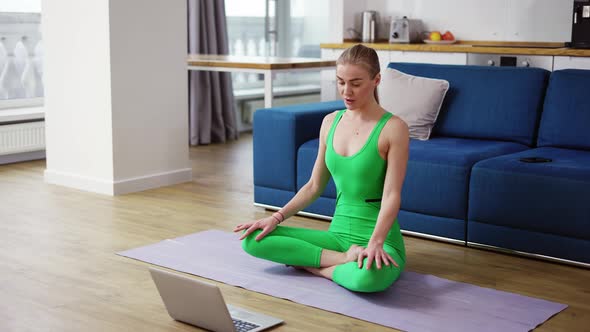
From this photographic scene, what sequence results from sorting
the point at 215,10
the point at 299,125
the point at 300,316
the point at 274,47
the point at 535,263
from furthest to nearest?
1. the point at 274,47
2. the point at 215,10
3. the point at 299,125
4. the point at 535,263
5. the point at 300,316

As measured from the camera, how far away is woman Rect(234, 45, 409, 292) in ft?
9.20

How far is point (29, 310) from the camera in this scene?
269 cm

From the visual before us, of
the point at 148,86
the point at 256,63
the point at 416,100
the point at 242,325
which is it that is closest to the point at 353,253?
the point at 242,325

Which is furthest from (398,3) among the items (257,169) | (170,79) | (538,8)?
(257,169)

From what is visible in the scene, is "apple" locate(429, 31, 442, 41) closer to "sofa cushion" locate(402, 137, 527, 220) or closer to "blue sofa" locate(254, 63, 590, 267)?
"blue sofa" locate(254, 63, 590, 267)

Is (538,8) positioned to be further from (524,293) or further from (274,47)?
(524,293)

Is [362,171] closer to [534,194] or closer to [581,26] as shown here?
[534,194]

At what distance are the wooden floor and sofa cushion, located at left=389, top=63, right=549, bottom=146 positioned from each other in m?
0.74

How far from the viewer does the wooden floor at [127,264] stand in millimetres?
2617

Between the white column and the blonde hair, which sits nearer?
the blonde hair

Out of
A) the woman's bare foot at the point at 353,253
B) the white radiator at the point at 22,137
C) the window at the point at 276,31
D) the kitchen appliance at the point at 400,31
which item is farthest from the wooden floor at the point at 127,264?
the window at the point at 276,31

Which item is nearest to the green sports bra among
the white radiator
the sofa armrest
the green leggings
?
the green leggings

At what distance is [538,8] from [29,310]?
441 cm

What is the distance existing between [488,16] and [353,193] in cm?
360
